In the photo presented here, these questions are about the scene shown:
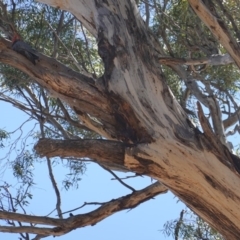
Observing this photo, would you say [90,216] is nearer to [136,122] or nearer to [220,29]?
[136,122]

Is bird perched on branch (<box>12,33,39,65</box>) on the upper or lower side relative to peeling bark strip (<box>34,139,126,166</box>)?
upper

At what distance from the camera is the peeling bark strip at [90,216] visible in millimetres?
3244

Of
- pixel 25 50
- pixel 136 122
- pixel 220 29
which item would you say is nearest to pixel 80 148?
pixel 136 122

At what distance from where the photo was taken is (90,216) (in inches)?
129

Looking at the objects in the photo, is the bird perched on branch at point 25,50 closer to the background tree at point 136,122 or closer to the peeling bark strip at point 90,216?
the background tree at point 136,122

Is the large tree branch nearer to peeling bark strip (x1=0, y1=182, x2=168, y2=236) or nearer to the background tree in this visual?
the background tree

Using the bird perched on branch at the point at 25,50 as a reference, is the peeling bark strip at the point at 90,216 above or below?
below

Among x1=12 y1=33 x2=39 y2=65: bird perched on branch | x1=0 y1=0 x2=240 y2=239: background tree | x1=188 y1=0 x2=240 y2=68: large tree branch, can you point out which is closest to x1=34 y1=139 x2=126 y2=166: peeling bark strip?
x1=0 y1=0 x2=240 y2=239: background tree

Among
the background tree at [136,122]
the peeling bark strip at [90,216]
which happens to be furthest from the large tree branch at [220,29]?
the peeling bark strip at [90,216]

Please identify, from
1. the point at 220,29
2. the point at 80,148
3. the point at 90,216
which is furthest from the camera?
the point at 90,216

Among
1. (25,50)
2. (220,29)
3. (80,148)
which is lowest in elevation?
(80,148)

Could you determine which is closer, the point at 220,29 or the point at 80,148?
the point at 80,148

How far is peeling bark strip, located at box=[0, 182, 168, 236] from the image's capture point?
3244 mm

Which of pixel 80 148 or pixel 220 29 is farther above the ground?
pixel 220 29
